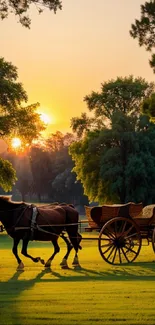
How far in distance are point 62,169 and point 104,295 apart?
10164cm

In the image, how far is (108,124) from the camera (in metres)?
66.4

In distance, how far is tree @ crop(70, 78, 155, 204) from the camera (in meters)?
58.6

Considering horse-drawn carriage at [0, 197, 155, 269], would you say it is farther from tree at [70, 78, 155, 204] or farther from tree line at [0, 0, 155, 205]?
tree at [70, 78, 155, 204]

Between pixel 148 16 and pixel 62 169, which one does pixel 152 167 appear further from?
pixel 62 169

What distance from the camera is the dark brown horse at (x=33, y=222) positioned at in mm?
18438

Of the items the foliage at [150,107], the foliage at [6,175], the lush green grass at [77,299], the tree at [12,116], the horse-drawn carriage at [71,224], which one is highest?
the tree at [12,116]

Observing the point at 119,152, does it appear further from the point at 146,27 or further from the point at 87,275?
the point at 87,275

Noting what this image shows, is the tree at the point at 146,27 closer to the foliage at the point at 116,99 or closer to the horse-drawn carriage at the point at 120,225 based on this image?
the horse-drawn carriage at the point at 120,225

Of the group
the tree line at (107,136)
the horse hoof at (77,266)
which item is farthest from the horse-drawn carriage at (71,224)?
the tree line at (107,136)

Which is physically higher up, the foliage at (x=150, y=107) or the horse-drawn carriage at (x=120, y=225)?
the foliage at (x=150, y=107)

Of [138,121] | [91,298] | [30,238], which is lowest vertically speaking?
[91,298]

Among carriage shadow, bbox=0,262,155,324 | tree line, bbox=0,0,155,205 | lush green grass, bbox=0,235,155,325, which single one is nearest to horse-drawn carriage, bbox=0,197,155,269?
carriage shadow, bbox=0,262,155,324

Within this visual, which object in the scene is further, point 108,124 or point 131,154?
point 108,124

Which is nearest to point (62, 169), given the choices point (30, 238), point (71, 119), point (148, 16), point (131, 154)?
point (71, 119)
